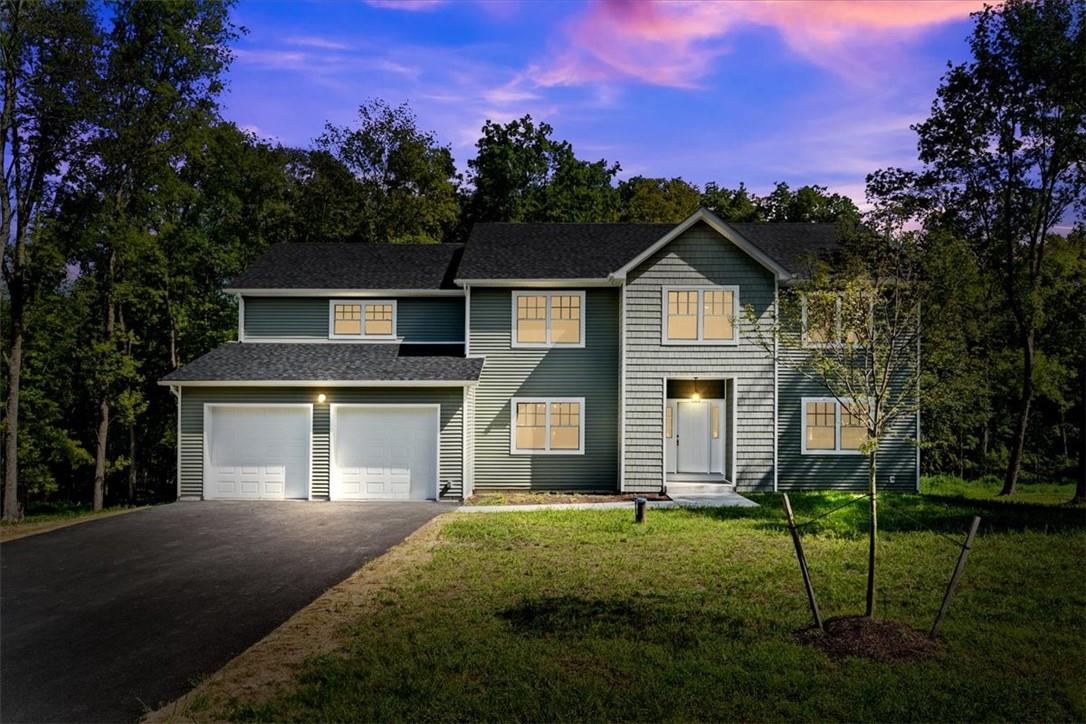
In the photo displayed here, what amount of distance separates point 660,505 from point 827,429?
19.5ft

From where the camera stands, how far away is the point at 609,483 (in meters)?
18.2


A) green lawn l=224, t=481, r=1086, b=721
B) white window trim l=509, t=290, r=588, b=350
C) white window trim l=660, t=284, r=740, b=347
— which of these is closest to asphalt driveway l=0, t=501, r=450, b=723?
green lawn l=224, t=481, r=1086, b=721

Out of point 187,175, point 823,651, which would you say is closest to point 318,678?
point 823,651

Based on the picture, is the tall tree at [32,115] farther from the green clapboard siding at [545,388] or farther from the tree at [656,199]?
the tree at [656,199]

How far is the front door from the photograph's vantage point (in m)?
18.5

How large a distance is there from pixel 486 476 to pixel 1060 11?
20.5m

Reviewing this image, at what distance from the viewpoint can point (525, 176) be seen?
123 ft

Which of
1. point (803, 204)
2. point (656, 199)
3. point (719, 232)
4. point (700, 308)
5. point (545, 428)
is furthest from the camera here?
point (656, 199)

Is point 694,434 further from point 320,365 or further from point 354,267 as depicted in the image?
point 354,267

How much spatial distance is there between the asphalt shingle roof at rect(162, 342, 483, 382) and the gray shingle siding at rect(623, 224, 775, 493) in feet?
14.3

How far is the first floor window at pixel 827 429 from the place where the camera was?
721 inches

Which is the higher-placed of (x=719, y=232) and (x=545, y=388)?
(x=719, y=232)

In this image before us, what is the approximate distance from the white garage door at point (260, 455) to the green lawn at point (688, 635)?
283 inches

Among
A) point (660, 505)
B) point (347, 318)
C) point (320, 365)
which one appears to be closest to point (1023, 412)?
point (660, 505)
